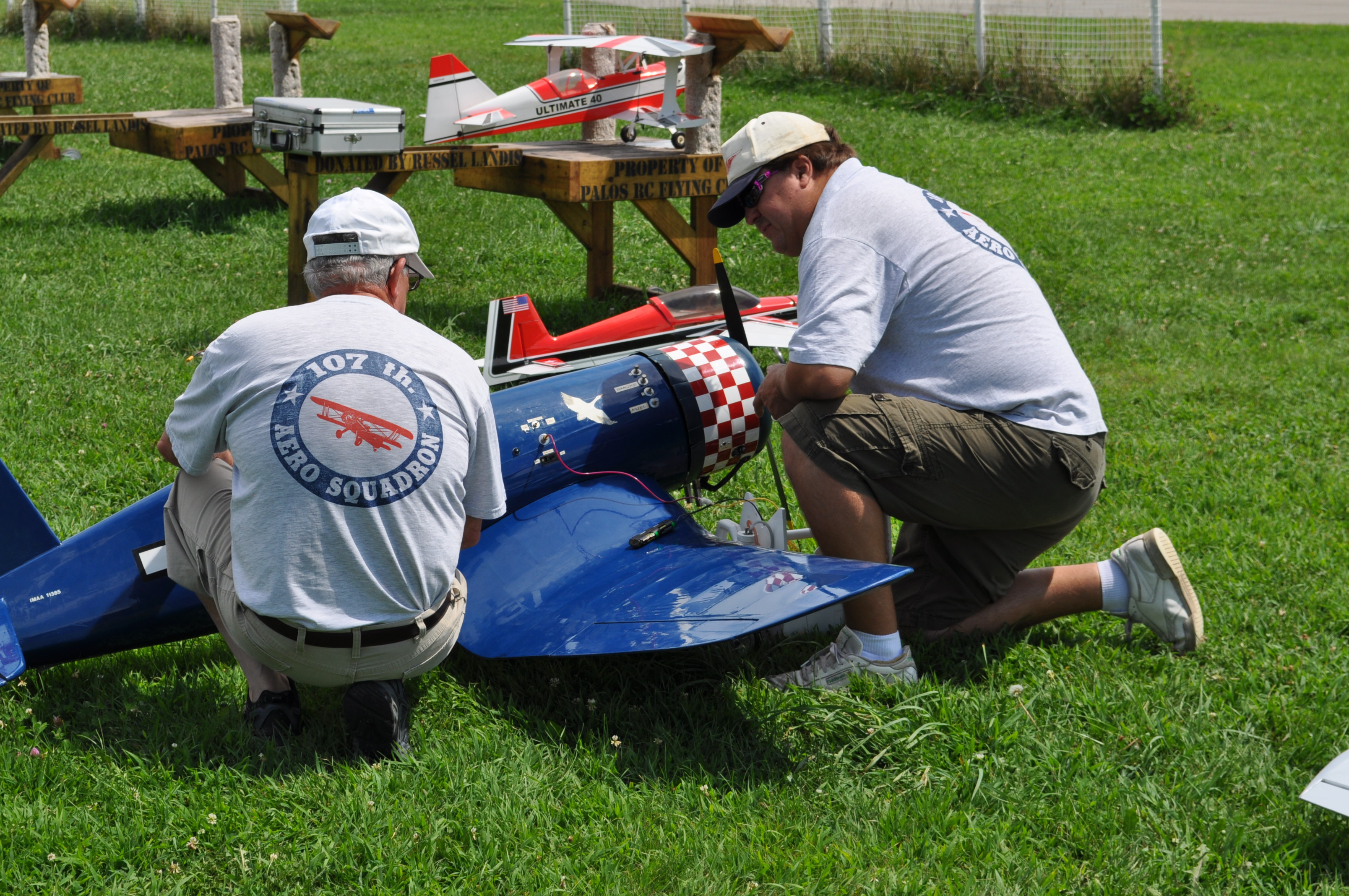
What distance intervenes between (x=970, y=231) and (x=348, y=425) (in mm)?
2021

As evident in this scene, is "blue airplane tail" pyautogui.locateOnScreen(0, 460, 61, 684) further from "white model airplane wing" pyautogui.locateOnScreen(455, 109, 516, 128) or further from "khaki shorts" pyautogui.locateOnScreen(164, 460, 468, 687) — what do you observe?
"white model airplane wing" pyautogui.locateOnScreen(455, 109, 516, 128)

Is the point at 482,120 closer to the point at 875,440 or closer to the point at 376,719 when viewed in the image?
the point at 875,440

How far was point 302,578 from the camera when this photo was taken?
2826 mm

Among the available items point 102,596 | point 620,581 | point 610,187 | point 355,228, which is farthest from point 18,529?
point 610,187

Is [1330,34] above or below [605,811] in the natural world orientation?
above

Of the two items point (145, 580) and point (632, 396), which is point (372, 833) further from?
point (632, 396)

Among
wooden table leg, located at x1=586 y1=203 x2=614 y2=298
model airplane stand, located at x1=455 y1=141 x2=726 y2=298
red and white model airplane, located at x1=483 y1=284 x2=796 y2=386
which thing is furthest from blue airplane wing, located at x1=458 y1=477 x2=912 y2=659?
wooden table leg, located at x1=586 y1=203 x2=614 y2=298

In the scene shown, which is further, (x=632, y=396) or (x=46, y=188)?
(x=46, y=188)

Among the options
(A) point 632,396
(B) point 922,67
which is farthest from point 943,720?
(B) point 922,67

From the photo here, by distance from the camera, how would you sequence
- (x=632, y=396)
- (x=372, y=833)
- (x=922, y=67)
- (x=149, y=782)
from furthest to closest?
(x=922, y=67) → (x=632, y=396) → (x=149, y=782) → (x=372, y=833)

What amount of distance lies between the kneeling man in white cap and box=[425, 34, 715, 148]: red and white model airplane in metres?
5.04

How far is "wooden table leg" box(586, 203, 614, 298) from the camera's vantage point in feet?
26.3

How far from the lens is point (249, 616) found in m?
2.96

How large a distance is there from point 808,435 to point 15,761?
234cm
